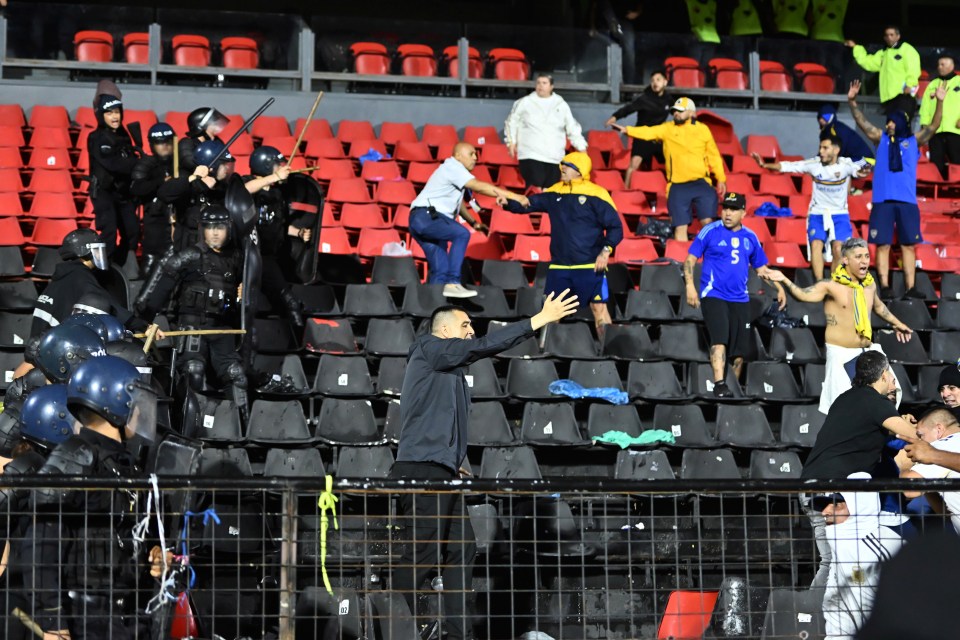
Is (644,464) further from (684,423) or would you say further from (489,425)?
(489,425)

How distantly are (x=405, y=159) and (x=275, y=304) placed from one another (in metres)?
4.23

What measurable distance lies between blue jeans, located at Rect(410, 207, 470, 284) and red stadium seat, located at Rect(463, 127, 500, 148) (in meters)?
4.17

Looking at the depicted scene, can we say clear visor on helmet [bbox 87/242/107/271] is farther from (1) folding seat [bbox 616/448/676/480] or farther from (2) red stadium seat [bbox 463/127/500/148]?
(2) red stadium seat [bbox 463/127/500/148]

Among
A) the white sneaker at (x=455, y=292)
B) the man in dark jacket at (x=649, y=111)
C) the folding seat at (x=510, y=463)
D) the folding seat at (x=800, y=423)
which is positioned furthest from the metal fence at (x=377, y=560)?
the man in dark jacket at (x=649, y=111)

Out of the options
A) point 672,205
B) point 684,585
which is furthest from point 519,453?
point 672,205

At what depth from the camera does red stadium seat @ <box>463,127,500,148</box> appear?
16.0m

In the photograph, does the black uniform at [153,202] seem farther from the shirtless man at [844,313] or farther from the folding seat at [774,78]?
the folding seat at [774,78]

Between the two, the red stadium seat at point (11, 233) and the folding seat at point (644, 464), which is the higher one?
the red stadium seat at point (11, 233)

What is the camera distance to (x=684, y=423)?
1059 cm

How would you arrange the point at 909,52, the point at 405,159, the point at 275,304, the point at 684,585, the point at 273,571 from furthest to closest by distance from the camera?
1. the point at 909,52
2. the point at 405,159
3. the point at 275,304
4. the point at 684,585
5. the point at 273,571

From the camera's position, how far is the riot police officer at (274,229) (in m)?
11.2

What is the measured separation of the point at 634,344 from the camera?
11391 millimetres

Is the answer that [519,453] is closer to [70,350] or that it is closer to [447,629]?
[447,629]

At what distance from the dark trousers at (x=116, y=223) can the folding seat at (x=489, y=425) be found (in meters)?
3.33
